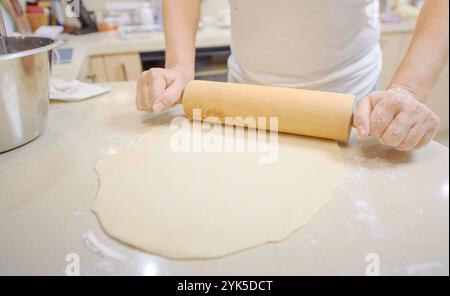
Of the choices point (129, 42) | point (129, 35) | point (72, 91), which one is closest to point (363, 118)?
point (72, 91)

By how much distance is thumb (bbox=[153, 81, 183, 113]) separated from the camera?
68cm

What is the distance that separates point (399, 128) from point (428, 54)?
0.18 meters

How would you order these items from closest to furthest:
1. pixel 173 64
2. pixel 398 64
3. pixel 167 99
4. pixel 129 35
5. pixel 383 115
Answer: pixel 383 115 < pixel 167 99 < pixel 173 64 < pixel 129 35 < pixel 398 64

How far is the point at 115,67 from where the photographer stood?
1.42 meters

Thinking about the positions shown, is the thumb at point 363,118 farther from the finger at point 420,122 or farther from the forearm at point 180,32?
the forearm at point 180,32

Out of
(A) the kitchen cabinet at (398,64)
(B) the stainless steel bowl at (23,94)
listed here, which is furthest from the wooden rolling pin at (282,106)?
(A) the kitchen cabinet at (398,64)

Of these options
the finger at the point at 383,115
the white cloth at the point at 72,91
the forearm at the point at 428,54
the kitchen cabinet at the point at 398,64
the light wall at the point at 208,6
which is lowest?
the kitchen cabinet at the point at 398,64

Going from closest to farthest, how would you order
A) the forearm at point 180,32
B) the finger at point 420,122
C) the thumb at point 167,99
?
the finger at point 420,122
the thumb at point 167,99
the forearm at point 180,32

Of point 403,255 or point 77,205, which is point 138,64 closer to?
point 77,205

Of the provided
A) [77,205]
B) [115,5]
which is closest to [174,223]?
[77,205]

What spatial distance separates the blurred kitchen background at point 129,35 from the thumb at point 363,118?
913 mm

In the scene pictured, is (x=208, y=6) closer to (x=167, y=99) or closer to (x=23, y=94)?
(x=167, y=99)

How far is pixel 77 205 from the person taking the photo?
0.46m

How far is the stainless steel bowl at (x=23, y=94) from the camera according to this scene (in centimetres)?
53
